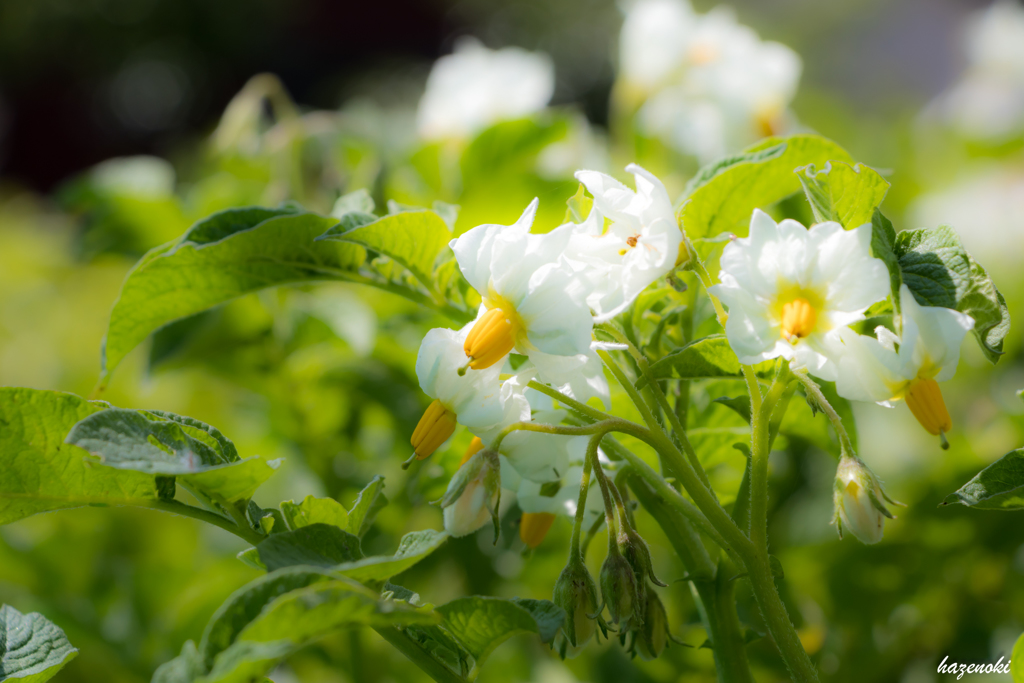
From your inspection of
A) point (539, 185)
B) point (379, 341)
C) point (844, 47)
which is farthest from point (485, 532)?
point (844, 47)

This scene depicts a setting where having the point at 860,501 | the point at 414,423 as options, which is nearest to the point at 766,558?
the point at 860,501

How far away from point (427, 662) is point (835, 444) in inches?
12.3

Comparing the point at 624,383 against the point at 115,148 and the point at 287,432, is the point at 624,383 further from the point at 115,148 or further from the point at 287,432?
the point at 115,148

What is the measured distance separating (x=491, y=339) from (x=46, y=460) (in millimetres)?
252

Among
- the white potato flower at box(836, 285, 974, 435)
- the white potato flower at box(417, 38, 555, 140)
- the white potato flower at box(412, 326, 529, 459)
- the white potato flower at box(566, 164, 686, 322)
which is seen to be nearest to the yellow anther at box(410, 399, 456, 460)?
the white potato flower at box(412, 326, 529, 459)

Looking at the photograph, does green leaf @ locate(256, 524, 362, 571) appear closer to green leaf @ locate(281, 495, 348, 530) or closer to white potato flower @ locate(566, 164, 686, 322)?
green leaf @ locate(281, 495, 348, 530)

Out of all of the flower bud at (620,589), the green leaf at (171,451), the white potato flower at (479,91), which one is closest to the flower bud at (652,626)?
the flower bud at (620,589)

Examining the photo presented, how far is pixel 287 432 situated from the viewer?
3.44ft

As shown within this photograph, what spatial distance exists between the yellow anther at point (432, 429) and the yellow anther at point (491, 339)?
4cm

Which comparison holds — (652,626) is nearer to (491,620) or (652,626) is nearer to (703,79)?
(491,620)

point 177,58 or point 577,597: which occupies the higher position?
point 577,597

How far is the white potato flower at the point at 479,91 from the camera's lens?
1.14m

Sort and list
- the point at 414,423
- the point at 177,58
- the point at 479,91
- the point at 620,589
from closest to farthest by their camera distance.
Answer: the point at 620,589 → the point at 414,423 → the point at 479,91 → the point at 177,58

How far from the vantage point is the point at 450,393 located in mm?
459
